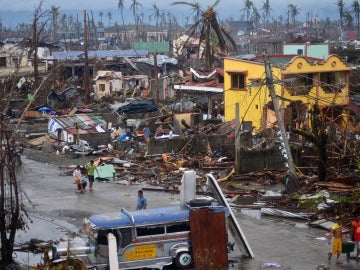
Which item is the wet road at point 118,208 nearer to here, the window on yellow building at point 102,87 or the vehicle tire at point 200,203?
the vehicle tire at point 200,203

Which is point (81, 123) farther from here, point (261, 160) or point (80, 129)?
point (261, 160)

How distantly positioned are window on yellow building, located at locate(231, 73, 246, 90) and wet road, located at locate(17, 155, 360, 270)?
13.2 metres

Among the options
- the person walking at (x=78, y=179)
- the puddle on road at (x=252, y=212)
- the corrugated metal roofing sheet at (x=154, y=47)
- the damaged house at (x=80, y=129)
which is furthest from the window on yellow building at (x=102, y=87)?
the puddle on road at (x=252, y=212)

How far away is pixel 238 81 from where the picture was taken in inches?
1521

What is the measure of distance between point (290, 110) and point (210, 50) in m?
18.1

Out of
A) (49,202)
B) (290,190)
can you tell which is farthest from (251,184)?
(49,202)

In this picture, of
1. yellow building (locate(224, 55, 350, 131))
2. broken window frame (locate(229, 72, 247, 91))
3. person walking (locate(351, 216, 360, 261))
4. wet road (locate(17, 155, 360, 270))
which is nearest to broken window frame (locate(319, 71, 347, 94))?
yellow building (locate(224, 55, 350, 131))

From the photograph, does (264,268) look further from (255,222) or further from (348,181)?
(348,181)

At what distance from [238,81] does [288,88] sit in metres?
4.31

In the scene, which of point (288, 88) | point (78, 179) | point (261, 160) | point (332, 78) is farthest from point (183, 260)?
point (332, 78)

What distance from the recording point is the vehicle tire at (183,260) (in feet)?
48.8

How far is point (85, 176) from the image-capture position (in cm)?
2742

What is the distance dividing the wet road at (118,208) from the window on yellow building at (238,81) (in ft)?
43.3

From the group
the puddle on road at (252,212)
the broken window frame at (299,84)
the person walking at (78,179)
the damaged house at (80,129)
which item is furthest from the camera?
the broken window frame at (299,84)
